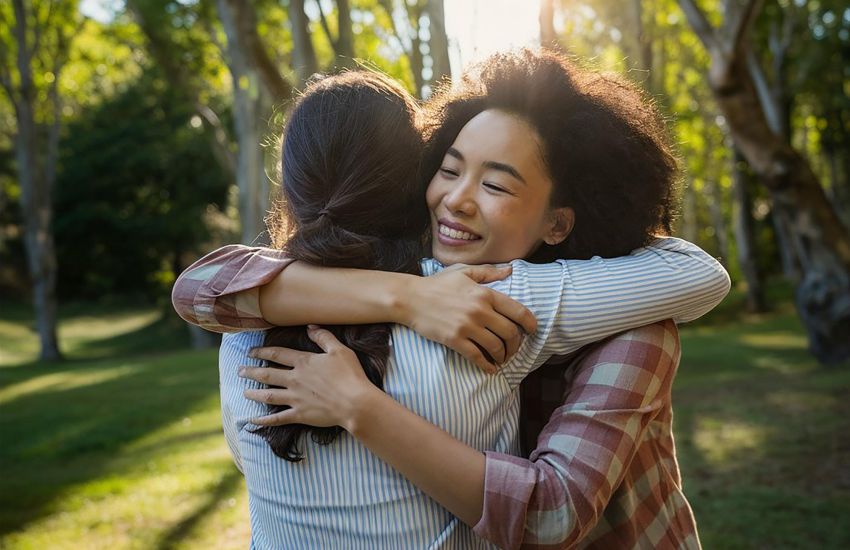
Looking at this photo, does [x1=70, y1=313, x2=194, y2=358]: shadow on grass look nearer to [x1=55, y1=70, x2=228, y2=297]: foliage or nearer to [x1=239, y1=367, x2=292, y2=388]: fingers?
[x1=55, y1=70, x2=228, y2=297]: foliage

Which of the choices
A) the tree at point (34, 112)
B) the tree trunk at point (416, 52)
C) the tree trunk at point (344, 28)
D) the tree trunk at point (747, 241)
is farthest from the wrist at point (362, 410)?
the tree trunk at point (747, 241)

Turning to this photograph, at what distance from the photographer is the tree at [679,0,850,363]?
8.10m

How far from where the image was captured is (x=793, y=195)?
9.52 meters

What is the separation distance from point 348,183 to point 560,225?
643 mm

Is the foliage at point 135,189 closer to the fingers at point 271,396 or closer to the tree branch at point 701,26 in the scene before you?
the tree branch at point 701,26

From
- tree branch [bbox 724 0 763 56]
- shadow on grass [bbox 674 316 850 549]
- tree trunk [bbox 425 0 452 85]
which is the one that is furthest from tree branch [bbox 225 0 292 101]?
shadow on grass [bbox 674 316 850 549]

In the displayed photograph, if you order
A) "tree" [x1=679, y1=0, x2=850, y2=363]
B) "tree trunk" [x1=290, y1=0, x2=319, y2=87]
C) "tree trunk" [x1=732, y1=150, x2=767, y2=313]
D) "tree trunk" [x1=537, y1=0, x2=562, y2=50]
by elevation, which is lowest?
"tree trunk" [x1=732, y1=150, x2=767, y2=313]

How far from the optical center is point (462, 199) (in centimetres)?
209

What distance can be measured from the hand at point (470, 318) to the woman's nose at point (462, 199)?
0.29m

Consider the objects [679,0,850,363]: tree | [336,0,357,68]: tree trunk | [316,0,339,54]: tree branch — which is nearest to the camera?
[316,0,339,54]: tree branch

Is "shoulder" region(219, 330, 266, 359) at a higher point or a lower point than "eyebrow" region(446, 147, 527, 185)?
lower

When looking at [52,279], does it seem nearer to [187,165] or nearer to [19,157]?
[19,157]

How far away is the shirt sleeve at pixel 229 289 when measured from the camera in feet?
6.38

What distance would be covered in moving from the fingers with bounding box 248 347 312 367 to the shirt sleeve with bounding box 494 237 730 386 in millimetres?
424
